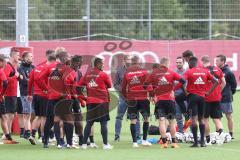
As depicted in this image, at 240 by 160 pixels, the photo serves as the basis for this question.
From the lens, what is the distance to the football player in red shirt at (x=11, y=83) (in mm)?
19688

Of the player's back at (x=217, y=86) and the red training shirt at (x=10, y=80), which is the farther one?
the red training shirt at (x=10, y=80)

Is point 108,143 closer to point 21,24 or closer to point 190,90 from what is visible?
point 190,90

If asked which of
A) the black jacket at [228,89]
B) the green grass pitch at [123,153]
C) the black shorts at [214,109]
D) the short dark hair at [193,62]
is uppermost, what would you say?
the short dark hair at [193,62]

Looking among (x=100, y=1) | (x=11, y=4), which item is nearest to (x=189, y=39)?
(x=100, y=1)

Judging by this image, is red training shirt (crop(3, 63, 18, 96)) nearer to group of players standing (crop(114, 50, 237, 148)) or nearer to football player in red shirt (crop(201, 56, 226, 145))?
group of players standing (crop(114, 50, 237, 148))

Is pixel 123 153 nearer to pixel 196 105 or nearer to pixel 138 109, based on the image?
pixel 138 109

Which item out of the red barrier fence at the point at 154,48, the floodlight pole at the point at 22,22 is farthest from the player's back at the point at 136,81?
the red barrier fence at the point at 154,48

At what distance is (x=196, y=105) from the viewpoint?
1845 centimetres

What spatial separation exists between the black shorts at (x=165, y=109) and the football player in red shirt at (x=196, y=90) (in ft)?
1.31

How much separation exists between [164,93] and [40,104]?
9.15 feet

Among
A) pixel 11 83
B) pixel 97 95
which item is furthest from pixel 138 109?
pixel 11 83

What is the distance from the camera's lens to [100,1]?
127ft

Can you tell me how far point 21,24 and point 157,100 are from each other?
530 cm

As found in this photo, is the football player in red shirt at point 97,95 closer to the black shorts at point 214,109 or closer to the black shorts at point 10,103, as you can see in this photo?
the black shorts at point 10,103
